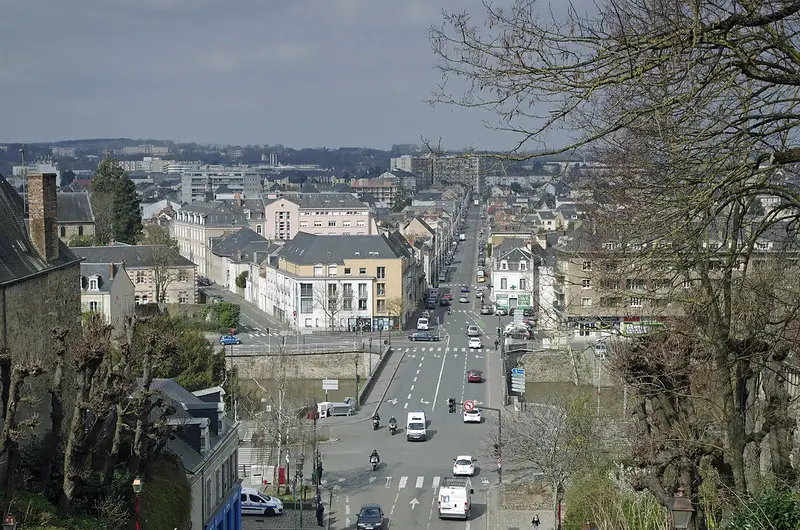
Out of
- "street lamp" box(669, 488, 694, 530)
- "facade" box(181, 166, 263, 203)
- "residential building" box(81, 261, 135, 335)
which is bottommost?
"facade" box(181, 166, 263, 203)

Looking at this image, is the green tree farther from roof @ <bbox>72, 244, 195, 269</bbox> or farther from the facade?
the facade

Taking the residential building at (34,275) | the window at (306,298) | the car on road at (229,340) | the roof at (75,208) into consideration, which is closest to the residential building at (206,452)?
the residential building at (34,275)

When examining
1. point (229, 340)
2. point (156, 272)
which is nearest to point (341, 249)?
point (229, 340)

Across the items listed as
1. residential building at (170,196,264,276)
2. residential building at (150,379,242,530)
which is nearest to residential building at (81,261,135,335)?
residential building at (150,379,242,530)

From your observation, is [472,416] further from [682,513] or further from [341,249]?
[682,513]

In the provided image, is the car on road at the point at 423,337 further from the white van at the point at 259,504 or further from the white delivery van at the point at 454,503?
the white delivery van at the point at 454,503

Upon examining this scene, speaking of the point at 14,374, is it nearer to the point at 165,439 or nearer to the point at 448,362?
the point at 165,439
